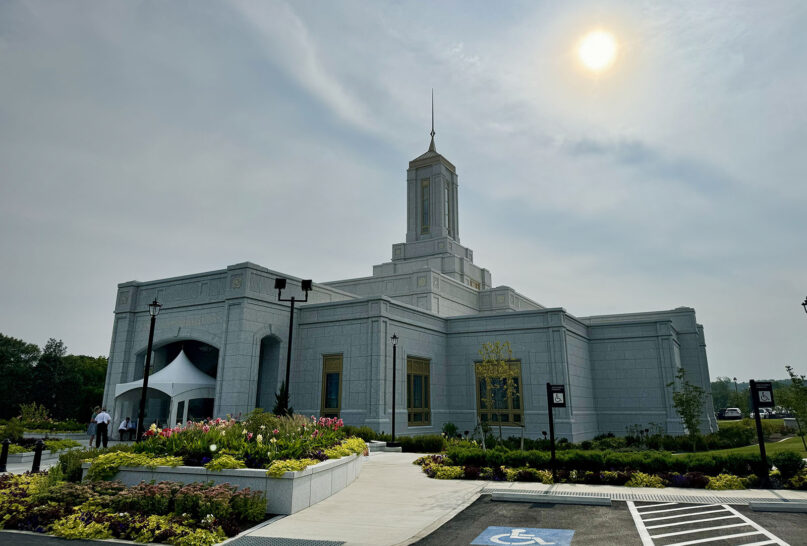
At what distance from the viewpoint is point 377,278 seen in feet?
131

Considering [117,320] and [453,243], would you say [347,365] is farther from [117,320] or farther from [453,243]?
[453,243]

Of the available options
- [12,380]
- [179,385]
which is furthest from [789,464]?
[12,380]

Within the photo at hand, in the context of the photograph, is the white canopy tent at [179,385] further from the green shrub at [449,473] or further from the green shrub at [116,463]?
the green shrub at [449,473]

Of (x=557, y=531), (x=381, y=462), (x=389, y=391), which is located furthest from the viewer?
(x=389, y=391)

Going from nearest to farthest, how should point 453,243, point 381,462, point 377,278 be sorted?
1. point 381,462
2. point 377,278
3. point 453,243

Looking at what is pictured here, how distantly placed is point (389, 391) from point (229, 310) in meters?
9.39

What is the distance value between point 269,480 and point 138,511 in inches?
93.2

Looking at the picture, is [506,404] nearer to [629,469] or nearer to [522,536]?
[629,469]

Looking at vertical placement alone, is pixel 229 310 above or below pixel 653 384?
above

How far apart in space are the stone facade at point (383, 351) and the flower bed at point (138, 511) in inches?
609

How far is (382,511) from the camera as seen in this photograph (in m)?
10.6

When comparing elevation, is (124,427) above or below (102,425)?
below

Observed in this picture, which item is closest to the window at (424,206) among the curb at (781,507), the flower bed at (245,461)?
the flower bed at (245,461)

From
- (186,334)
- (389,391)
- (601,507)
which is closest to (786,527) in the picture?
(601,507)
